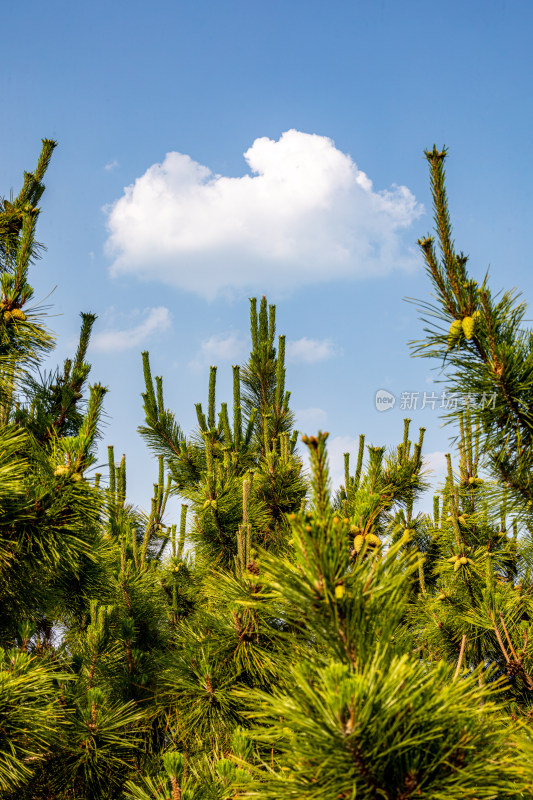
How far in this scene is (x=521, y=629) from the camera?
3441 mm

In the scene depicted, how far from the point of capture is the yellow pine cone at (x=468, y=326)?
72.9 inches

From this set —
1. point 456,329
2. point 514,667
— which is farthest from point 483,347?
point 514,667

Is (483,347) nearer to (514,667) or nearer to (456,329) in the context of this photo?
(456,329)

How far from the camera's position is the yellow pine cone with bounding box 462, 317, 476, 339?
1852 mm

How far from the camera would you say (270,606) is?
1.52 m

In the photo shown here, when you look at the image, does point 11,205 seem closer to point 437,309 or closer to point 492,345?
point 437,309

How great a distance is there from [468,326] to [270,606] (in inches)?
44.5

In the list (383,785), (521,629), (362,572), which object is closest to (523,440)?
(362,572)

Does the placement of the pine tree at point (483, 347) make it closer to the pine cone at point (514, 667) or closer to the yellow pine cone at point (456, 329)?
the yellow pine cone at point (456, 329)

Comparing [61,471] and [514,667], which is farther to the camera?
[514,667]

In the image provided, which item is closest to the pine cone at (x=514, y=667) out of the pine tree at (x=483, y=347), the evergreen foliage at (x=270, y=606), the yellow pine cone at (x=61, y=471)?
the evergreen foliage at (x=270, y=606)

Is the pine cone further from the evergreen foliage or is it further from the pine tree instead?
the pine tree

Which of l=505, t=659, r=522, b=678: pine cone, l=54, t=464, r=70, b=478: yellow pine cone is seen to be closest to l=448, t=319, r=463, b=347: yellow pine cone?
l=54, t=464, r=70, b=478: yellow pine cone

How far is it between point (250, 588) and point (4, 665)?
132 centimetres
